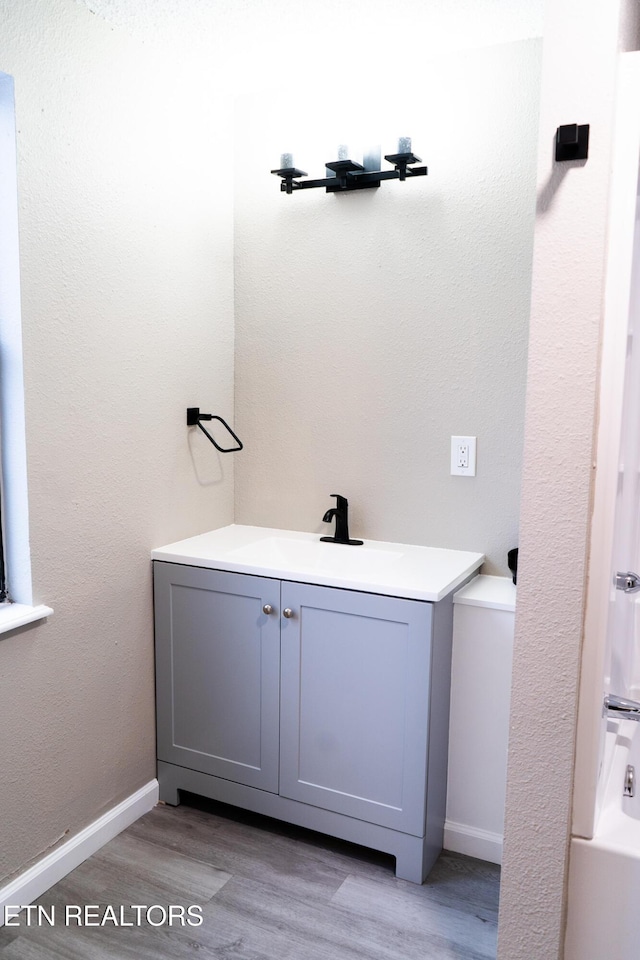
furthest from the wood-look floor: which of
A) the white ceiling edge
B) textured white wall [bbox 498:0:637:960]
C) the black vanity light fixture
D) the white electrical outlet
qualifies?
the white ceiling edge

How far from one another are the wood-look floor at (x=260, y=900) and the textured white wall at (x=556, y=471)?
0.46 m

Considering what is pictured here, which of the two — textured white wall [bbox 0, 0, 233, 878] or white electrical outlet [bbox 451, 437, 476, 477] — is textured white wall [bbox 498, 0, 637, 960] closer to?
white electrical outlet [bbox 451, 437, 476, 477]

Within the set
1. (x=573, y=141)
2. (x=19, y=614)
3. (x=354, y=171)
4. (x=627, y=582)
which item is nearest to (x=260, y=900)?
(x=19, y=614)

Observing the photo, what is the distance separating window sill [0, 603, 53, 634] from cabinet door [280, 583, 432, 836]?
0.65 meters

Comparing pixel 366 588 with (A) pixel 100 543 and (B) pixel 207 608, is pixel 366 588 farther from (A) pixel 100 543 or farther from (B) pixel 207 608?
(A) pixel 100 543

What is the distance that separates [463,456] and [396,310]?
516mm

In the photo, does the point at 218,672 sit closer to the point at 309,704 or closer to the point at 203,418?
the point at 309,704

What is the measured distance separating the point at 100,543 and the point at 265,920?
1.08m

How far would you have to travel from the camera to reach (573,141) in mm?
1333

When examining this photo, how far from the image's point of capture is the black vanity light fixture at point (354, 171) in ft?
7.61

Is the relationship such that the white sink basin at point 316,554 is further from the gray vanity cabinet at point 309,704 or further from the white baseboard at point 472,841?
the white baseboard at point 472,841

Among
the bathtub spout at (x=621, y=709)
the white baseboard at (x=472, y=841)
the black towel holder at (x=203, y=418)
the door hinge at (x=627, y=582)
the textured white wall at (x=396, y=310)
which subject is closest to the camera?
the bathtub spout at (x=621, y=709)

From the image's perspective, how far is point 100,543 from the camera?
2.22 m

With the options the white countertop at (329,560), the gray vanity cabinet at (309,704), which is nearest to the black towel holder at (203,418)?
the white countertop at (329,560)
